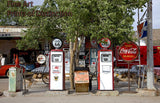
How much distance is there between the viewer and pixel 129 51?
32.1 feet

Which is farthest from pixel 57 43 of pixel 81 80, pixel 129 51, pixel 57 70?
pixel 129 51

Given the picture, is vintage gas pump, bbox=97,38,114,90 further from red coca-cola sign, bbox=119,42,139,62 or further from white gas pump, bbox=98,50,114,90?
red coca-cola sign, bbox=119,42,139,62

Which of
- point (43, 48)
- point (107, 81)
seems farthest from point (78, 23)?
point (43, 48)

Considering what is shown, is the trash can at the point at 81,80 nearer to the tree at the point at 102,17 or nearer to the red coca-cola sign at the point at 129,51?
the tree at the point at 102,17

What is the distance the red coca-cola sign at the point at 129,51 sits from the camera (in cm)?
975

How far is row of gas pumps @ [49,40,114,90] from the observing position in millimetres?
9023

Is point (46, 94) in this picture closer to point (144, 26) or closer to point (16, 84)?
point (16, 84)

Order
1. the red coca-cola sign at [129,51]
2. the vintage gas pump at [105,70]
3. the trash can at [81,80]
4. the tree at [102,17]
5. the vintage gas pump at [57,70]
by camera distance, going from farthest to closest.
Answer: the red coca-cola sign at [129,51]
the trash can at [81,80]
the vintage gas pump at [57,70]
the vintage gas pump at [105,70]
the tree at [102,17]

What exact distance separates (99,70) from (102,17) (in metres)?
2.40

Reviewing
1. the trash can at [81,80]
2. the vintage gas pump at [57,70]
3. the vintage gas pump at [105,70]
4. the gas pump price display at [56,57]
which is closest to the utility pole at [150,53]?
the vintage gas pump at [105,70]

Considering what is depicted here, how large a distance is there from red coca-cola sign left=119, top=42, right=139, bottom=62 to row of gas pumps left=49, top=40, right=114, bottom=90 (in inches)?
38.4

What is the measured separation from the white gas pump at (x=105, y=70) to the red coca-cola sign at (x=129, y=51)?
995mm

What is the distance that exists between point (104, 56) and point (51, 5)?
19.1 feet

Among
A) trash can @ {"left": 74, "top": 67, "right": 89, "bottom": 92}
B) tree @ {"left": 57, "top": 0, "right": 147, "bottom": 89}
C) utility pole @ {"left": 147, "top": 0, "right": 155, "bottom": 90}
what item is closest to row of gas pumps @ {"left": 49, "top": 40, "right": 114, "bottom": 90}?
trash can @ {"left": 74, "top": 67, "right": 89, "bottom": 92}
